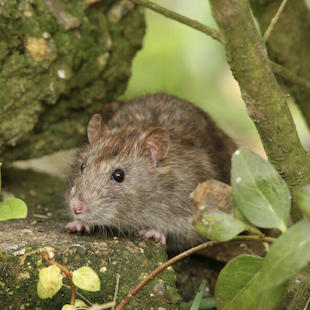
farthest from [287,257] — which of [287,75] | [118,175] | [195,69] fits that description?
[195,69]

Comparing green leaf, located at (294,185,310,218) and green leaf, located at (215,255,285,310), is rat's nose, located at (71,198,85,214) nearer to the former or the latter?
green leaf, located at (215,255,285,310)

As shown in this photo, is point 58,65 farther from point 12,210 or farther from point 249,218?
point 249,218

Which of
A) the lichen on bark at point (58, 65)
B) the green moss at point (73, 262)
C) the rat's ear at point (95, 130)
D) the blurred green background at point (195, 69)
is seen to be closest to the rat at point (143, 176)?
the rat's ear at point (95, 130)

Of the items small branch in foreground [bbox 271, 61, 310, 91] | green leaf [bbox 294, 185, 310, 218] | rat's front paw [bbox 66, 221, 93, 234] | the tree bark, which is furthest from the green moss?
the tree bark

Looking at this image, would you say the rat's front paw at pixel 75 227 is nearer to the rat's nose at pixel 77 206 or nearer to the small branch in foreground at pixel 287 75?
the rat's nose at pixel 77 206

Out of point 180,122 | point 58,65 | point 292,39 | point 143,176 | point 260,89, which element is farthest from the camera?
point 180,122

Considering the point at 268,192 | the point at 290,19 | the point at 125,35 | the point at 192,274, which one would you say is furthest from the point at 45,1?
the point at 268,192
